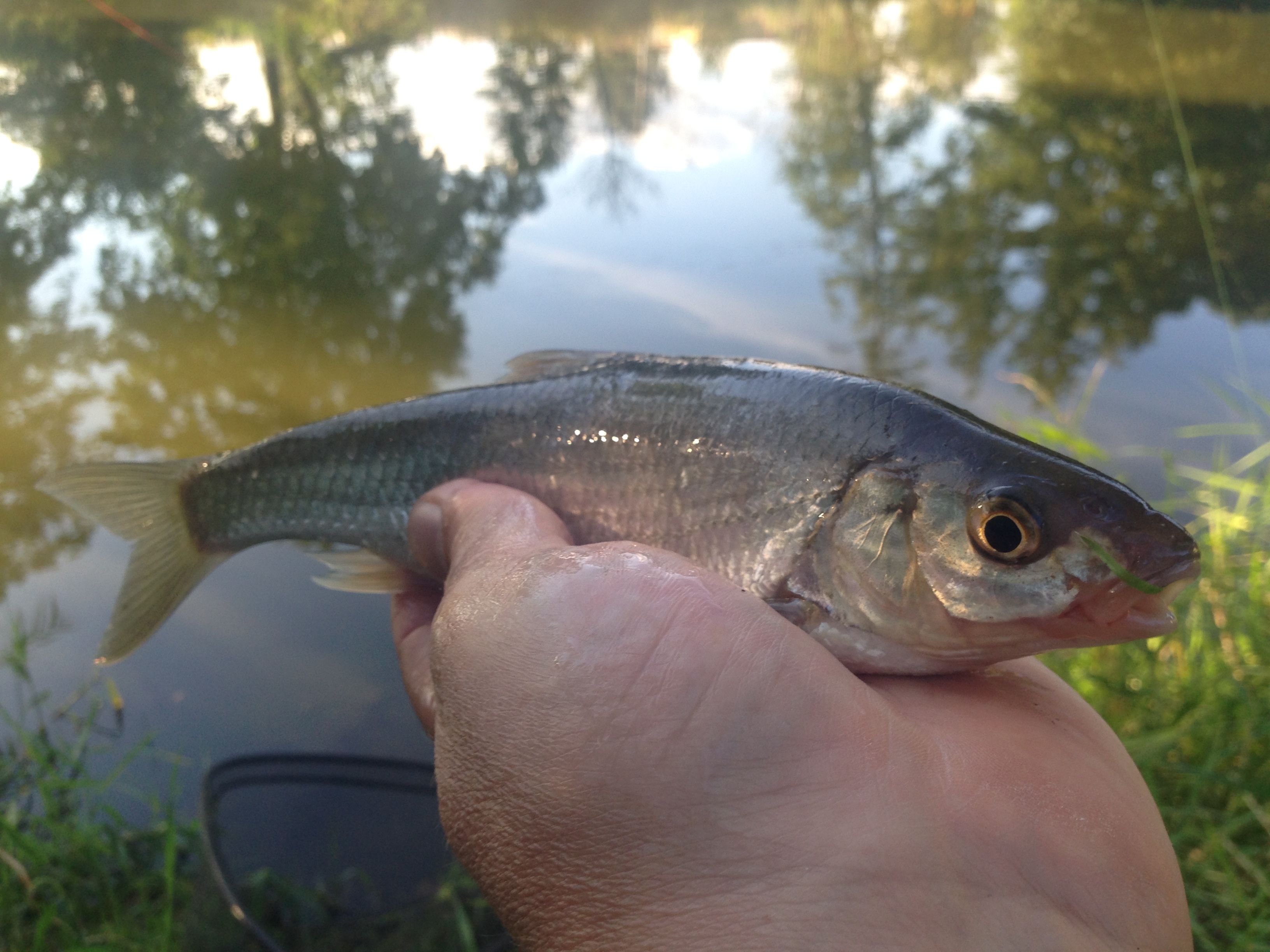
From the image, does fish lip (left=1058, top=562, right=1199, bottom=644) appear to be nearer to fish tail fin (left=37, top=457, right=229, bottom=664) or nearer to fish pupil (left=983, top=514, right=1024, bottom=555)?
fish pupil (left=983, top=514, right=1024, bottom=555)

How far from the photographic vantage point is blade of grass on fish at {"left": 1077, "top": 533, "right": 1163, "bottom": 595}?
1.42 meters

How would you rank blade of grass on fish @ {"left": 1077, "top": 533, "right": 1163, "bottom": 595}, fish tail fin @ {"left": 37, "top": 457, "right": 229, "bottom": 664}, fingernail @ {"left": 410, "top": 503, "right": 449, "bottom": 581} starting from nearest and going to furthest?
blade of grass on fish @ {"left": 1077, "top": 533, "right": 1163, "bottom": 595}
fingernail @ {"left": 410, "top": 503, "right": 449, "bottom": 581}
fish tail fin @ {"left": 37, "top": 457, "right": 229, "bottom": 664}

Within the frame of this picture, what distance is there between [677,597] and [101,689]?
12.6ft

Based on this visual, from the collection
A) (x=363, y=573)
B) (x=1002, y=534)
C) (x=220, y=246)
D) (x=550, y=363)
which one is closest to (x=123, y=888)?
(x=363, y=573)

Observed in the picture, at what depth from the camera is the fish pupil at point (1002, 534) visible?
155 centimetres

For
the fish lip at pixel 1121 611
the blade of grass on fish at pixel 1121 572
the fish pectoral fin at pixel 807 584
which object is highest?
the blade of grass on fish at pixel 1121 572

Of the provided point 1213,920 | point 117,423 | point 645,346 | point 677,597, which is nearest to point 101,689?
point 117,423

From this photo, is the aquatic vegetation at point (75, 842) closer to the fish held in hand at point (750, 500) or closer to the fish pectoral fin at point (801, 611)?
the fish held in hand at point (750, 500)

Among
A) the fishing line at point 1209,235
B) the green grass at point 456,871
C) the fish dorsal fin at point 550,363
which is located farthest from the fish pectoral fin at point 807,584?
the fishing line at point 1209,235

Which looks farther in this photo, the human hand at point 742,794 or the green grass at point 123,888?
the green grass at point 123,888

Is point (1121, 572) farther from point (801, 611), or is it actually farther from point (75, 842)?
point (75, 842)

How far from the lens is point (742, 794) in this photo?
4.30 ft

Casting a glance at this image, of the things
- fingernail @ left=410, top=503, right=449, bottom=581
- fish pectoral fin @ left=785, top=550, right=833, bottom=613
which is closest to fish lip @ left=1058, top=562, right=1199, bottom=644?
fish pectoral fin @ left=785, top=550, right=833, bottom=613

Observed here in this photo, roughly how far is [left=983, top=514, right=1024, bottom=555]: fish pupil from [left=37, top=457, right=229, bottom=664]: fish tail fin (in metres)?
2.40
